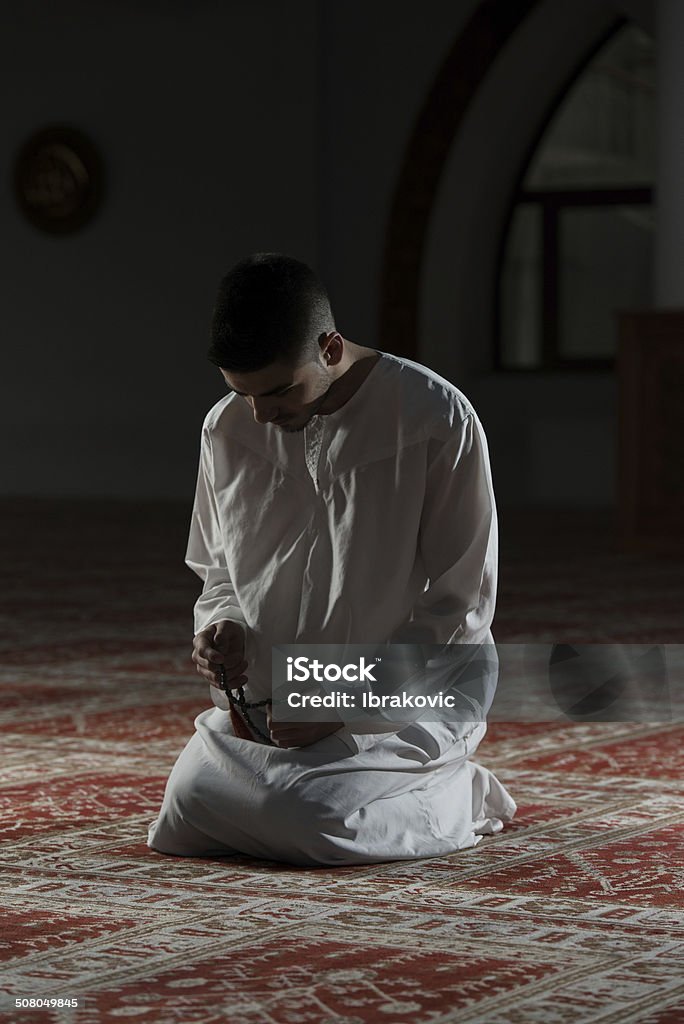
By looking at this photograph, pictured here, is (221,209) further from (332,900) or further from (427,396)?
(332,900)

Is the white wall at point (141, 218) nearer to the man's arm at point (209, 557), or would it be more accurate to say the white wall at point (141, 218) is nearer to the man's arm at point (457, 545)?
the man's arm at point (209, 557)

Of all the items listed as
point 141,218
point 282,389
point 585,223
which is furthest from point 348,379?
point 141,218

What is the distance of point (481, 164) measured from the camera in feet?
43.3

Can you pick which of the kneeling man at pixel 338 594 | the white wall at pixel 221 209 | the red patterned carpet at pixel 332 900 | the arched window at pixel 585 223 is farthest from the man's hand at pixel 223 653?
the arched window at pixel 585 223

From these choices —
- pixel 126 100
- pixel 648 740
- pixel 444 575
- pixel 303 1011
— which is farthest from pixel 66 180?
pixel 303 1011

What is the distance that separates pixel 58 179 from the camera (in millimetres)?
14344

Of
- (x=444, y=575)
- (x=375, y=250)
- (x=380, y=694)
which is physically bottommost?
(x=380, y=694)

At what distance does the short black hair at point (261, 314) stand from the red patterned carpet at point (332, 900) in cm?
83

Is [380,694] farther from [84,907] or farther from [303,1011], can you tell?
[303,1011]

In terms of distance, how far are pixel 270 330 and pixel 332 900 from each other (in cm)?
88

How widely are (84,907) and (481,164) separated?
10.9m

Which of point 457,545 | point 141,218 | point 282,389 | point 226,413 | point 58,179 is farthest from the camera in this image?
point 58,179

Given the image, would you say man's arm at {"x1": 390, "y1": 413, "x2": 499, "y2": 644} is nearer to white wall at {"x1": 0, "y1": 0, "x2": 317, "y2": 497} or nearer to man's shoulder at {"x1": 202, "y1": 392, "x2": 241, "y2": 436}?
man's shoulder at {"x1": 202, "y1": 392, "x2": 241, "y2": 436}

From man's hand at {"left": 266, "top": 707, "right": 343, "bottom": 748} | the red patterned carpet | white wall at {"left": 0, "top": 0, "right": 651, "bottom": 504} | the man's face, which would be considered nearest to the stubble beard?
the man's face
